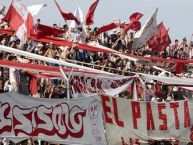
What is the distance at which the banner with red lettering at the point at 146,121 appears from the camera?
17316mm

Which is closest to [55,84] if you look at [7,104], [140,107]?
[140,107]

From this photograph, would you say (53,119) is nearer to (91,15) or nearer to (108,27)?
(91,15)

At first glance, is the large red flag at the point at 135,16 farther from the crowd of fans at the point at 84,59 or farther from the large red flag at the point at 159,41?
the large red flag at the point at 159,41

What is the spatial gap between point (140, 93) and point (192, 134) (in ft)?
A: 8.61

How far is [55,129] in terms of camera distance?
1625 centimetres

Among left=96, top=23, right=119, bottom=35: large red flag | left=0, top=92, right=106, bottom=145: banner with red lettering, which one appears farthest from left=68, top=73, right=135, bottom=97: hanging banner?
left=96, top=23, right=119, bottom=35: large red flag

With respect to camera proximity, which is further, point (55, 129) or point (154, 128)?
point (154, 128)

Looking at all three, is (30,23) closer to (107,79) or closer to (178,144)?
(107,79)

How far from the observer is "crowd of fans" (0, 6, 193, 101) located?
64.0 feet

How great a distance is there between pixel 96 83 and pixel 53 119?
254 centimetres

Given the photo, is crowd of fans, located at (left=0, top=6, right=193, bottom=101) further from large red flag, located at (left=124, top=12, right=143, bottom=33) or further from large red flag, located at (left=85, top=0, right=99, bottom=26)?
large red flag, located at (left=124, top=12, right=143, bottom=33)

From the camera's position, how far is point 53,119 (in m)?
16.2

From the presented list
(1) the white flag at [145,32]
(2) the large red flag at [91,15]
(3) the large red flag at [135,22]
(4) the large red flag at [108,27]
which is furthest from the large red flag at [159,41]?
(2) the large red flag at [91,15]

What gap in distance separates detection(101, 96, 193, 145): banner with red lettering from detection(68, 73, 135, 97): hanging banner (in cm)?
104
